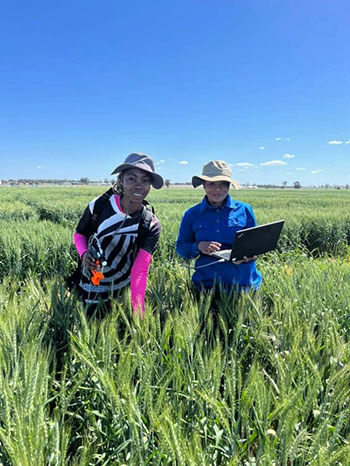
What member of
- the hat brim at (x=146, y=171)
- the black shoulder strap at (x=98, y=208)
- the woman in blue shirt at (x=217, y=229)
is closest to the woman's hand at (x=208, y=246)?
the woman in blue shirt at (x=217, y=229)

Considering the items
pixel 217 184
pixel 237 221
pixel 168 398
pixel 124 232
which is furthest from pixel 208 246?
pixel 168 398

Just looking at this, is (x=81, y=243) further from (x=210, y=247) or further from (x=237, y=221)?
(x=237, y=221)

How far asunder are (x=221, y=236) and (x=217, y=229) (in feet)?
0.19

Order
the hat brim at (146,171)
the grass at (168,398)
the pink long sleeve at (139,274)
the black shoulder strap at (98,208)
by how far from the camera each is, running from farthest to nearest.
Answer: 1. the black shoulder strap at (98,208)
2. the pink long sleeve at (139,274)
3. the hat brim at (146,171)
4. the grass at (168,398)

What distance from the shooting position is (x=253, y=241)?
170 centimetres

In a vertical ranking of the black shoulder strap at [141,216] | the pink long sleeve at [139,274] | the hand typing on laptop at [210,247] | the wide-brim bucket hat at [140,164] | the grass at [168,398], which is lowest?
the grass at [168,398]

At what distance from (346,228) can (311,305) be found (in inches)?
276

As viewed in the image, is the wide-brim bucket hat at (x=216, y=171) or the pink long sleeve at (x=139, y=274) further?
the wide-brim bucket hat at (x=216, y=171)

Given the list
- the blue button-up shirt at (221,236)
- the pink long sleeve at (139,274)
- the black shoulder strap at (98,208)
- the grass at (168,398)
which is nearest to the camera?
the grass at (168,398)

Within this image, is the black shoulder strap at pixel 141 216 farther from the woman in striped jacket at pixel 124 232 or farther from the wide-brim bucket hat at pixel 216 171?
the wide-brim bucket hat at pixel 216 171

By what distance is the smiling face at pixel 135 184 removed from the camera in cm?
168

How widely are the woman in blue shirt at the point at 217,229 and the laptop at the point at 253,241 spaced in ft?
0.58

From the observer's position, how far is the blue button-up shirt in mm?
2004

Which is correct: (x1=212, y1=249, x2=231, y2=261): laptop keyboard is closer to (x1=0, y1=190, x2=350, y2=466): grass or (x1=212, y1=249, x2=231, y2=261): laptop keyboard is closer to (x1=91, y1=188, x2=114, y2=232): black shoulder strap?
(x1=0, y1=190, x2=350, y2=466): grass
